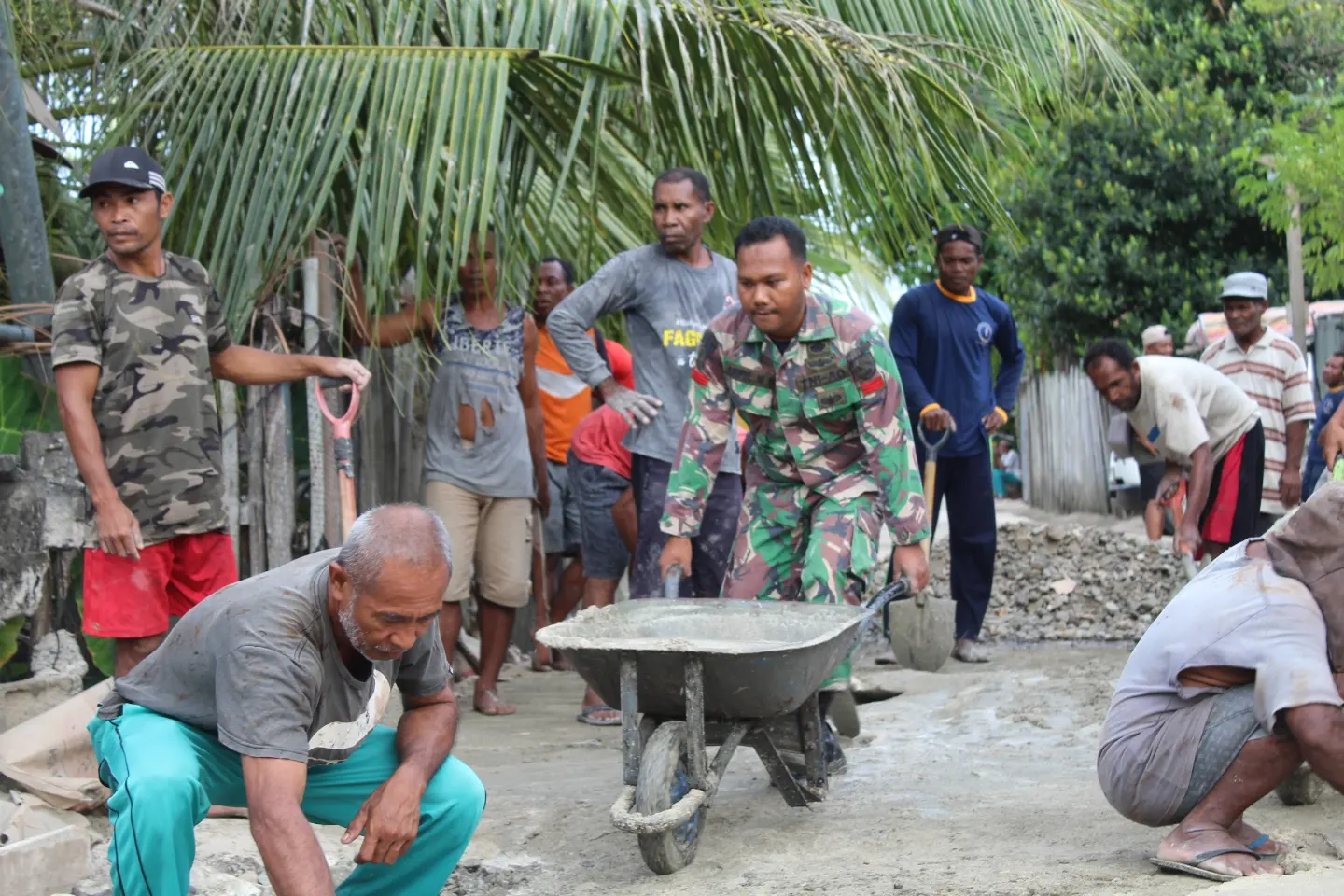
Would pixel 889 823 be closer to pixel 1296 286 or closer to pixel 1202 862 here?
pixel 1202 862

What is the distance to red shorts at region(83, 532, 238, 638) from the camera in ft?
14.0

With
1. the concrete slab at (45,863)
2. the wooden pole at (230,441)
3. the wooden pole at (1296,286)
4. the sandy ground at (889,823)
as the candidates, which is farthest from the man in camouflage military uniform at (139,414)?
the wooden pole at (1296,286)

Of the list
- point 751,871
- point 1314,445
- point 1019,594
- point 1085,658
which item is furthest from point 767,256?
point 1019,594

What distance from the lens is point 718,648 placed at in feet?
11.7

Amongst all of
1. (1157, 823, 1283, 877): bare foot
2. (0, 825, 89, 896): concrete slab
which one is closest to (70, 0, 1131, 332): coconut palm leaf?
(0, 825, 89, 896): concrete slab

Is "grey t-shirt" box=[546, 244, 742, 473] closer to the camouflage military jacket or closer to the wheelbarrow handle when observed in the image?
the camouflage military jacket

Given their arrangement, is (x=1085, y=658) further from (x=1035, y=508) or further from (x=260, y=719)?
(x=1035, y=508)

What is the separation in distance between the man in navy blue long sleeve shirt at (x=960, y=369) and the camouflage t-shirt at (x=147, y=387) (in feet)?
11.5

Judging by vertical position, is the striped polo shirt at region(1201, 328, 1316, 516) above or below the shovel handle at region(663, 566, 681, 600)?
above

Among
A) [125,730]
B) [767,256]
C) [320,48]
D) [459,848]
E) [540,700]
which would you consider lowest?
[540,700]

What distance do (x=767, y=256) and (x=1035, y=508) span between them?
13.6m

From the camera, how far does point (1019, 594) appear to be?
33.6ft

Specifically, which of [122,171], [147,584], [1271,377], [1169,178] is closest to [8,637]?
[147,584]

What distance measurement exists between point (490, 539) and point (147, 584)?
1.97 m
